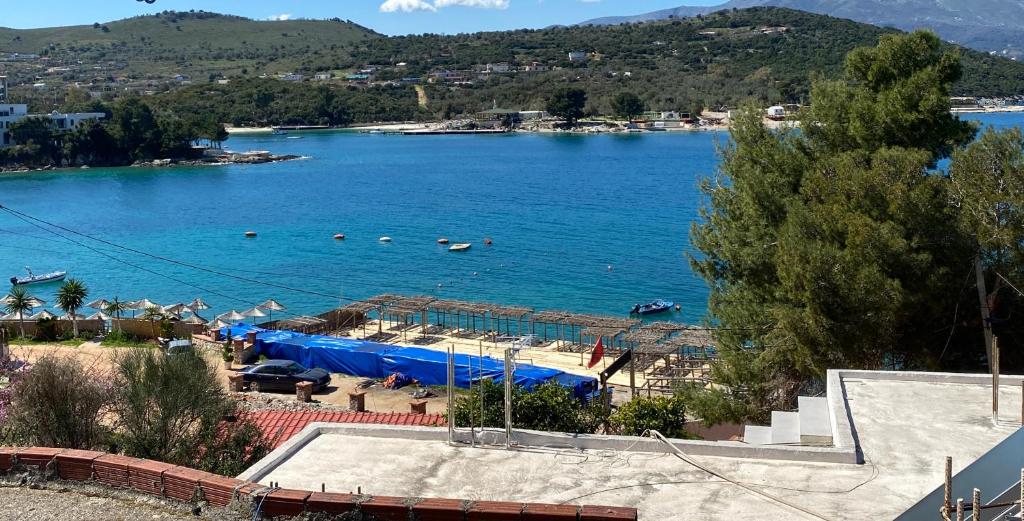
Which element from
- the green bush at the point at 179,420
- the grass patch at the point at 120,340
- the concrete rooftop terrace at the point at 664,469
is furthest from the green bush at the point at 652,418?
the grass patch at the point at 120,340

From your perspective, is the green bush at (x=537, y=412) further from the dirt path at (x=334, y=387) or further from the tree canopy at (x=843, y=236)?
the dirt path at (x=334, y=387)

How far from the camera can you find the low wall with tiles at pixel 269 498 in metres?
5.38

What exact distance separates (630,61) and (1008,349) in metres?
177

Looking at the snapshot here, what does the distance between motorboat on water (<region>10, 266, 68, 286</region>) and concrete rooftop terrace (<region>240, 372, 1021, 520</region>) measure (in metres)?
39.6

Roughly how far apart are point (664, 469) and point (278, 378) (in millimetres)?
14913

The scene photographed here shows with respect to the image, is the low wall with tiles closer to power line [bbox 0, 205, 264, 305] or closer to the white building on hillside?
power line [bbox 0, 205, 264, 305]

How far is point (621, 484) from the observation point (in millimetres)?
6438

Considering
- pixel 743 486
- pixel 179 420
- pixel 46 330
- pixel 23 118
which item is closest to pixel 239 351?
pixel 46 330

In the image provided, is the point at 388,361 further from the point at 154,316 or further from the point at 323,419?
the point at 154,316

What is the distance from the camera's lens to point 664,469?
674 centimetres

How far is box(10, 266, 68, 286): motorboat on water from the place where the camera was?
41.4 meters

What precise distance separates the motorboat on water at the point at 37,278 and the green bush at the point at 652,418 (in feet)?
124

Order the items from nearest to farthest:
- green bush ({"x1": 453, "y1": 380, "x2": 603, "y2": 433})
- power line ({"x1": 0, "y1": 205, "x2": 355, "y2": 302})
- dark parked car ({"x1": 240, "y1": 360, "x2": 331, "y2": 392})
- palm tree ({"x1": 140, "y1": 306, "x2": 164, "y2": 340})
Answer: green bush ({"x1": 453, "y1": 380, "x2": 603, "y2": 433})
dark parked car ({"x1": 240, "y1": 360, "x2": 331, "y2": 392})
palm tree ({"x1": 140, "y1": 306, "x2": 164, "y2": 340})
power line ({"x1": 0, "y1": 205, "x2": 355, "y2": 302})

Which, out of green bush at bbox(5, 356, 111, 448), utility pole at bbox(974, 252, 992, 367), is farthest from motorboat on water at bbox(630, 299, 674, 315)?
green bush at bbox(5, 356, 111, 448)
